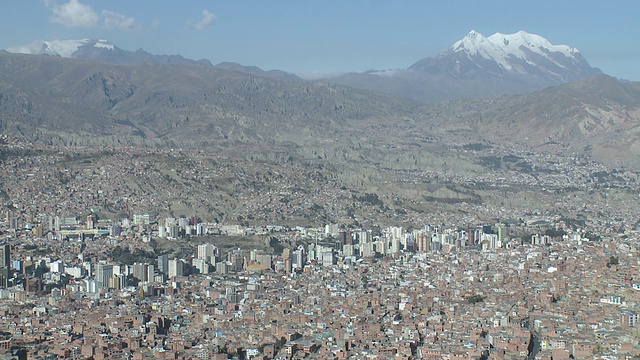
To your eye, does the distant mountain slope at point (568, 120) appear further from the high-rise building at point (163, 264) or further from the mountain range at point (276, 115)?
the high-rise building at point (163, 264)

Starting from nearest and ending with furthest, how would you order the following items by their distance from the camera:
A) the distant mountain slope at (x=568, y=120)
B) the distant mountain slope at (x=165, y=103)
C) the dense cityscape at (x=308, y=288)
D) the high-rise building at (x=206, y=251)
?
the dense cityscape at (x=308, y=288)
the high-rise building at (x=206, y=251)
the distant mountain slope at (x=568, y=120)
the distant mountain slope at (x=165, y=103)

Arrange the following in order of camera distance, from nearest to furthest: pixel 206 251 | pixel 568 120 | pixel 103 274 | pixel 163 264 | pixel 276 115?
pixel 103 274 → pixel 163 264 → pixel 206 251 → pixel 568 120 → pixel 276 115

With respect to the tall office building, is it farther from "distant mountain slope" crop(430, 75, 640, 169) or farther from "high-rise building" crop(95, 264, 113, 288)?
"distant mountain slope" crop(430, 75, 640, 169)

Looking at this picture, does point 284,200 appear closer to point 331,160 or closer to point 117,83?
point 331,160

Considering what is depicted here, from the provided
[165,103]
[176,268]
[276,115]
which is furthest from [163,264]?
[165,103]

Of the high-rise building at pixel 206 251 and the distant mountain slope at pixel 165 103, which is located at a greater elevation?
the distant mountain slope at pixel 165 103

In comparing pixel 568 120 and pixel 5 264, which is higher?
pixel 568 120

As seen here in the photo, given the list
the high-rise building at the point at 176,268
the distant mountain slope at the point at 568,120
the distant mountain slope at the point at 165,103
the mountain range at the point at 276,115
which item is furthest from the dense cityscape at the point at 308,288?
the distant mountain slope at the point at 165,103

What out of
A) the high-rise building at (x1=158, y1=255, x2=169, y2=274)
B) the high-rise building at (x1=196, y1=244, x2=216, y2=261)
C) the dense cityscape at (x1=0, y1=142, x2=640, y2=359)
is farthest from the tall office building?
the high-rise building at (x1=196, y1=244, x2=216, y2=261)

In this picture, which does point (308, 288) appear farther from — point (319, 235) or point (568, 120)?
point (568, 120)
